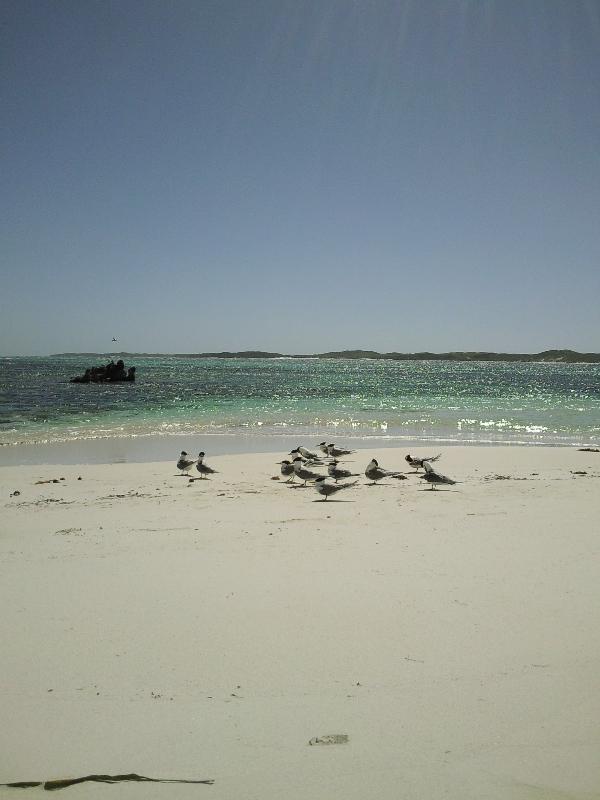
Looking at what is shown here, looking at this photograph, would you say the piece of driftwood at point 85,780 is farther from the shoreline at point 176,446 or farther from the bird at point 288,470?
the shoreline at point 176,446

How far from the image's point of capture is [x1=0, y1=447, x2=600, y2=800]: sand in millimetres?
3010

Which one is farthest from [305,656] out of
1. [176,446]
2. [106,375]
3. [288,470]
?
[106,375]

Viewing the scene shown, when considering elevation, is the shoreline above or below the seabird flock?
below

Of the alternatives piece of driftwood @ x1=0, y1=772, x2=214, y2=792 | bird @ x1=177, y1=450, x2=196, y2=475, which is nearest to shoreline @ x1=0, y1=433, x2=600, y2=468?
bird @ x1=177, y1=450, x2=196, y2=475

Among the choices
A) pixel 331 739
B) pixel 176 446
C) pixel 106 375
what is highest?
pixel 106 375

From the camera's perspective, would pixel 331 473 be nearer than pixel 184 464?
Yes

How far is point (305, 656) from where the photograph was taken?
410 cm

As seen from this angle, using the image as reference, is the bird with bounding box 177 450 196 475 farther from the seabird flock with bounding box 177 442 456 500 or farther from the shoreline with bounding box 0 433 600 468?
the shoreline with bounding box 0 433 600 468

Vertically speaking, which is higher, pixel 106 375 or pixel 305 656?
pixel 106 375

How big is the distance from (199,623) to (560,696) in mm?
2460

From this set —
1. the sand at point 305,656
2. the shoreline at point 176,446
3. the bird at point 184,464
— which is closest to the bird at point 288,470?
the bird at point 184,464

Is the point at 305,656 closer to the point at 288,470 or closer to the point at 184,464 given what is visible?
the point at 288,470

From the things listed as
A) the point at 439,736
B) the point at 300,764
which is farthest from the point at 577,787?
the point at 300,764

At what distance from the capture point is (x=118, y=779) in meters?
2.91
